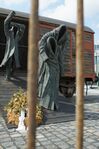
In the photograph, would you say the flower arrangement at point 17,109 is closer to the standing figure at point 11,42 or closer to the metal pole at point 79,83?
the standing figure at point 11,42

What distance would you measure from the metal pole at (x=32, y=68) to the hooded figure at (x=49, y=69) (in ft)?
22.0

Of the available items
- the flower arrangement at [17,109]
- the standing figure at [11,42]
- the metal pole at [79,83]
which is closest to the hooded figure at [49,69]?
the flower arrangement at [17,109]

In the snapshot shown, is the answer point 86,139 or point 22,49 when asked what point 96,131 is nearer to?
point 86,139

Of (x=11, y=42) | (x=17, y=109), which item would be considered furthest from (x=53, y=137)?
(x=11, y=42)

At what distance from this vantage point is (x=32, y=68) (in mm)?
1425

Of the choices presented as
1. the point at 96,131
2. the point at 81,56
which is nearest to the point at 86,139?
the point at 96,131

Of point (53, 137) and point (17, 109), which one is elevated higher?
point (17, 109)

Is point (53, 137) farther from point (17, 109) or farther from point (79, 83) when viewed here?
point (79, 83)

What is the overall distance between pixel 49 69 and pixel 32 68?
6826 millimetres

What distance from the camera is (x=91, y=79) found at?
1569cm

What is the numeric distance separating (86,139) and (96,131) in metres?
0.88

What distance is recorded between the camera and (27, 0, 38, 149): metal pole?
141 centimetres

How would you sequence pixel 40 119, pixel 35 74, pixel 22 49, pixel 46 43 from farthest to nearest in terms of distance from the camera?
1. pixel 22 49
2. pixel 46 43
3. pixel 40 119
4. pixel 35 74

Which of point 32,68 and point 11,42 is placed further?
point 11,42
